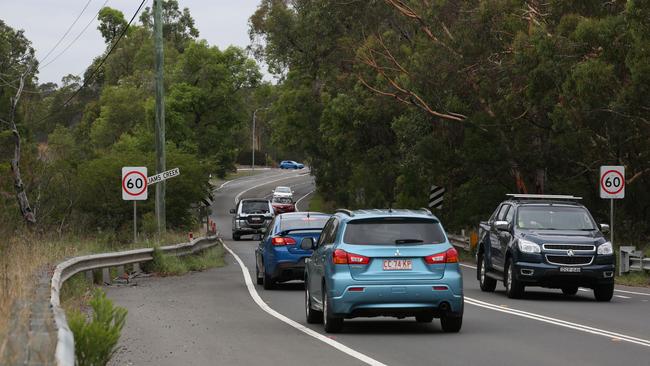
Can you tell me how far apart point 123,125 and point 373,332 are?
9730cm

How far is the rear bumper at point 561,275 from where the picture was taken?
21.2 meters

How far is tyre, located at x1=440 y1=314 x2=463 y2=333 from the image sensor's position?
1534 cm

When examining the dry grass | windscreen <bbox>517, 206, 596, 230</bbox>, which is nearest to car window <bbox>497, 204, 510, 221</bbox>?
windscreen <bbox>517, 206, 596, 230</bbox>

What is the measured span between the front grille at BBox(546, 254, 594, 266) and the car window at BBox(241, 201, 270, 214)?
3899 centimetres

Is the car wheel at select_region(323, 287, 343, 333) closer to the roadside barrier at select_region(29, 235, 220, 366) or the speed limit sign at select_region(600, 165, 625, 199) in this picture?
the roadside barrier at select_region(29, 235, 220, 366)

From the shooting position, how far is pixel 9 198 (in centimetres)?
4416

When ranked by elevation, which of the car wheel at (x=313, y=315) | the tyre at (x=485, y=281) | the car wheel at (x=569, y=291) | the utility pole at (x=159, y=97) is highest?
the utility pole at (x=159, y=97)

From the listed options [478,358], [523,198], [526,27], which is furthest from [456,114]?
[478,358]

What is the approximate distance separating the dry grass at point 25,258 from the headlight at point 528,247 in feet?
27.0

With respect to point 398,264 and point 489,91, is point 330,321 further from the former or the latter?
point 489,91

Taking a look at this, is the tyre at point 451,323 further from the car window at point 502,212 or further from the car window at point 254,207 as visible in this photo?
the car window at point 254,207

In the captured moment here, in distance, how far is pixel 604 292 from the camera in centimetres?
2175

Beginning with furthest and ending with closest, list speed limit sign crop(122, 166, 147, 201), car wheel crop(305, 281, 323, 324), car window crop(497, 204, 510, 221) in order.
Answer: speed limit sign crop(122, 166, 147, 201), car window crop(497, 204, 510, 221), car wheel crop(305, 281, 323, 324)

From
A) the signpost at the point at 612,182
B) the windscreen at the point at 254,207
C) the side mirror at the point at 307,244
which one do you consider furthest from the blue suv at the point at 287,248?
the windscreen at the point at 254,207
